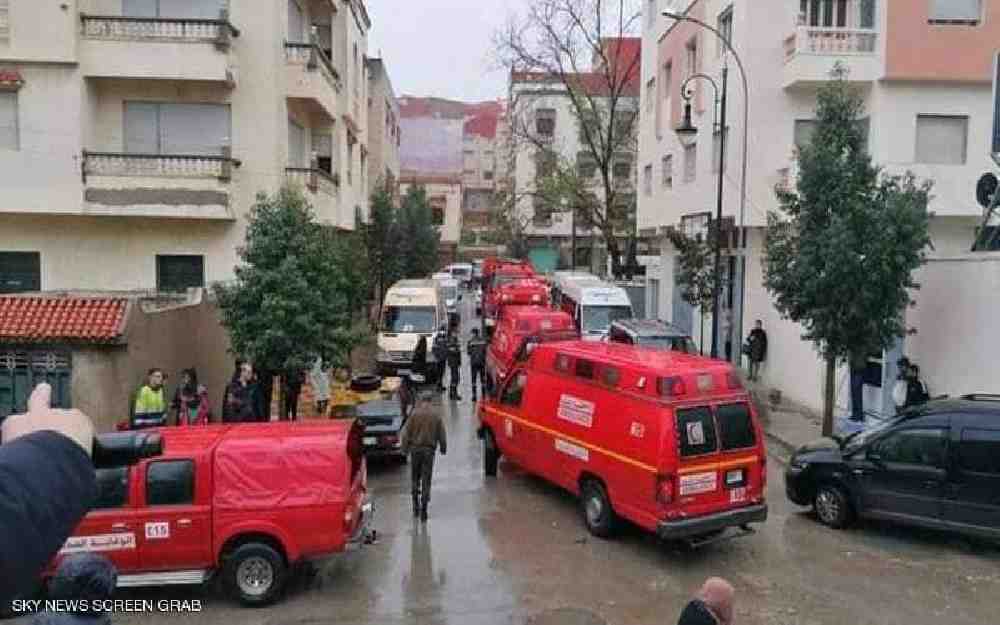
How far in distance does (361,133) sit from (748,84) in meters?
15.9

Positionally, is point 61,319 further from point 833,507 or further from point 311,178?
point 833,507

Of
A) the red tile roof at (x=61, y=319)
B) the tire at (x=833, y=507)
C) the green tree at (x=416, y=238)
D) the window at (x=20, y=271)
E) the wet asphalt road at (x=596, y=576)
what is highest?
the green tree at (x=416, y=238)

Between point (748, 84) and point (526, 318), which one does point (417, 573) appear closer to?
point (526, 318)

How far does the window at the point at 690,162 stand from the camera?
87.5ft

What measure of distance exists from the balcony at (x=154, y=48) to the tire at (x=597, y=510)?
14.3 meters

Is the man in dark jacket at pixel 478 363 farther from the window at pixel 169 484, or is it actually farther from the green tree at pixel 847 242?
the window at pixel 169 484

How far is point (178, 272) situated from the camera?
2120cm

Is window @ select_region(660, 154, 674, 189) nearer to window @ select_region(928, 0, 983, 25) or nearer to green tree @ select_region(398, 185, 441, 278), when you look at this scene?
window @ select_region(928, 0, 983, 25)

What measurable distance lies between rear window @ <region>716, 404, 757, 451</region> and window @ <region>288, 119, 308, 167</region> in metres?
15.4

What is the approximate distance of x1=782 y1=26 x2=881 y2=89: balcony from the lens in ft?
65.9

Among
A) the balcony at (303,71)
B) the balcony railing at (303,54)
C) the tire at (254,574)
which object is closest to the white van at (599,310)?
the balcony at (303,71)

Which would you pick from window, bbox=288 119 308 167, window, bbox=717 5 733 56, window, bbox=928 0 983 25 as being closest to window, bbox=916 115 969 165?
window, bbox=928 0 983 25

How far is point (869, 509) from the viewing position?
10797mm

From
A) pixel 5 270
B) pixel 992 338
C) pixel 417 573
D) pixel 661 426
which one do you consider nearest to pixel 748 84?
pixel 992 338
